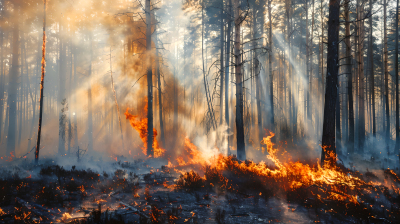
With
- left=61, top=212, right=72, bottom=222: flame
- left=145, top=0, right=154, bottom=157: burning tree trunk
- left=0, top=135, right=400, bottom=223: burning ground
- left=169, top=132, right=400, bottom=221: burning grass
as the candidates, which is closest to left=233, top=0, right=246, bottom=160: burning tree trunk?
left=169, top=132, right=400, bottom=221: burning grass

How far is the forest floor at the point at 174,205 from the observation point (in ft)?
13.5

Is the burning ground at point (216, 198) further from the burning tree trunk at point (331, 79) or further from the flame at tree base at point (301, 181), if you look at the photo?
the burning tree trunk at point (331, 79)

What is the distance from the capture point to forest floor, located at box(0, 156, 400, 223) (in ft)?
13.5

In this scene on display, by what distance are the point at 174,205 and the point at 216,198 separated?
4.05 ft

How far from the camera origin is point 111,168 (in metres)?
10.4

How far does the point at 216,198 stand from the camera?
18.5ft

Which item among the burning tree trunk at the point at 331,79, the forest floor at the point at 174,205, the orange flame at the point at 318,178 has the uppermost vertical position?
the burning tree trunk at the point at 331,79

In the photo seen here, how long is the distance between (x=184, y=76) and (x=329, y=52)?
72.2 feet

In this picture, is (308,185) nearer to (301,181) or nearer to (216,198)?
(301,181)

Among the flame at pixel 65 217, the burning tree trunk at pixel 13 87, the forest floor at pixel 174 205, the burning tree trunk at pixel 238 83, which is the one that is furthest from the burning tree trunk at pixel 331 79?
the burning tree trunk at pixel 13 87

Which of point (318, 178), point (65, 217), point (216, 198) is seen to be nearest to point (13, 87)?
point (65, 217)

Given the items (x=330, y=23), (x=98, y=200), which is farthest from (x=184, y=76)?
(x=98, y=200)

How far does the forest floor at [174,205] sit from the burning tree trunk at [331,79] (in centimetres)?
216

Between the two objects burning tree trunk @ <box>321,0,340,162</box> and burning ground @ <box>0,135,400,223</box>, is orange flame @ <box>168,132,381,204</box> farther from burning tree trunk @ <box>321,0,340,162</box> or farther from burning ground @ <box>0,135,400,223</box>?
burning tree trunk @ <box>321,0,340,162</box>
